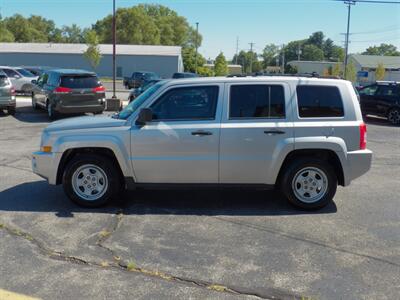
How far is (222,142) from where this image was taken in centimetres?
585

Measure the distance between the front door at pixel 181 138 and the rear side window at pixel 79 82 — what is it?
34.9 ft

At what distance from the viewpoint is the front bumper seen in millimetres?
6027

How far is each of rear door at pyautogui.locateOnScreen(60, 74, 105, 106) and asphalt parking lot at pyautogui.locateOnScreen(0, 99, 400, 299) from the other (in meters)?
8.78

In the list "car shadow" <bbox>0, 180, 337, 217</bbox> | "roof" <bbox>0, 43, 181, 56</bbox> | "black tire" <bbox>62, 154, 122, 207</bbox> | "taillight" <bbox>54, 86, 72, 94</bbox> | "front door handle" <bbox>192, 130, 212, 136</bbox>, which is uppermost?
"roof" <bbox>0, 43, 181, 56</bbox>

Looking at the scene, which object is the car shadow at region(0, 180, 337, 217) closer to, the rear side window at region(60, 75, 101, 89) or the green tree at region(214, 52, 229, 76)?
the rear side window at region(60, 75, 101, 89)

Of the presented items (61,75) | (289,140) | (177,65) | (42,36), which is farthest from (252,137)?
(42,36)

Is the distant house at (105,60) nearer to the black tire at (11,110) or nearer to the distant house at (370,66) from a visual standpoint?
the distant house at (370,66)

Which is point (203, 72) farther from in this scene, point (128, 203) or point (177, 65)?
point (128, 203)

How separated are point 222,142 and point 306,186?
4.26ft

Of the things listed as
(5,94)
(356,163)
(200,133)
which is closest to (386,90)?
(356,163)

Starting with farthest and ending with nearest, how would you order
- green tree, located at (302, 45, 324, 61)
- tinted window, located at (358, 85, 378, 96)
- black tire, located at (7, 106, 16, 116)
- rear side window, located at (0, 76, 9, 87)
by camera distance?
1. green tree, located at (302, 45, 324, 61)
2. tinted window, located at (358, 85, 378, 96)
3. black tire, located at (7, 106, 16, 116)
4. rear side window, located at (0, 76, 9, 87)

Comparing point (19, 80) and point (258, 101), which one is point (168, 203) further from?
point (19, 80)

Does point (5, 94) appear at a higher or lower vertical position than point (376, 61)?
lower

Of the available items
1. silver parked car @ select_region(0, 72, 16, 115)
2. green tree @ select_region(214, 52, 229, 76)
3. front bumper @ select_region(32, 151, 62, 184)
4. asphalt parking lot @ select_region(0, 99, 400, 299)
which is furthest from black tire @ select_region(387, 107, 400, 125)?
green tree @ select_region(214, 52, 229, 76)
